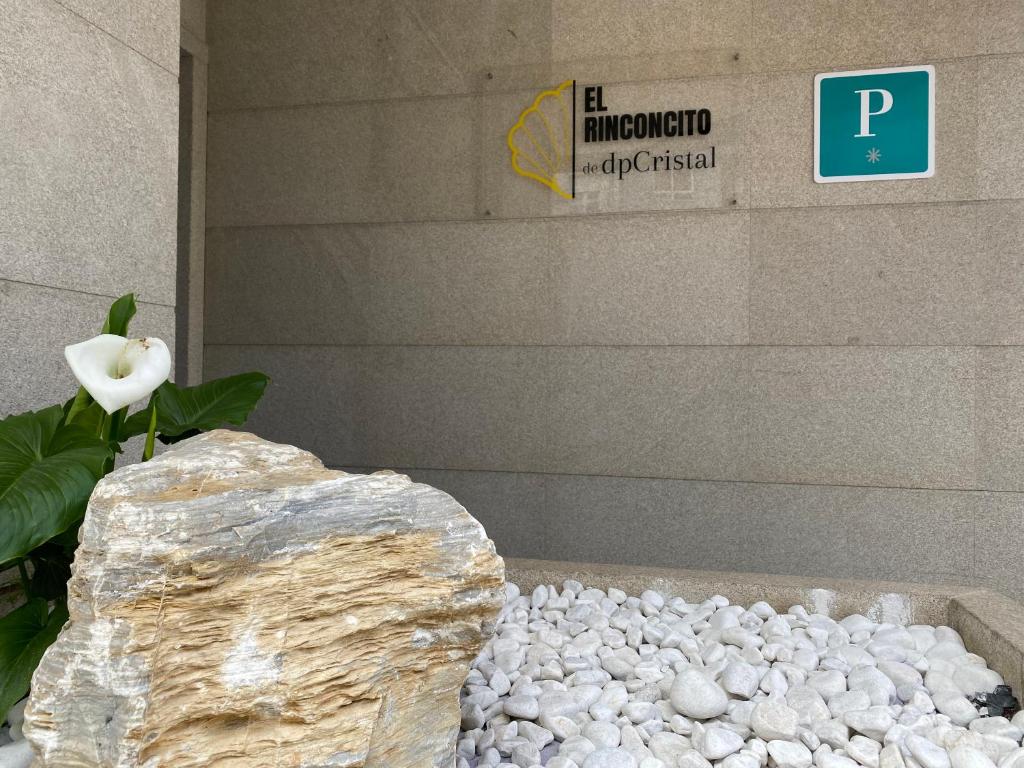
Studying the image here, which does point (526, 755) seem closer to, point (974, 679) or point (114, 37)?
point (974, 679)

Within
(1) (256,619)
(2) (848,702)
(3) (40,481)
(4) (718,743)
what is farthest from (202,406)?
(2) (848,702)

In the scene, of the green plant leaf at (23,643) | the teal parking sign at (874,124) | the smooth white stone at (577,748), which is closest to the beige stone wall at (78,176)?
the green plant leaf at (23,643)

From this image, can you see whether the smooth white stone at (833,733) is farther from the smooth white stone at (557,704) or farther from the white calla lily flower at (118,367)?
the white calla lily flower at (118,367)

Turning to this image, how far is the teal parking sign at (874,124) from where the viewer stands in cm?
323

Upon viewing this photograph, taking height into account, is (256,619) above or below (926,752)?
above

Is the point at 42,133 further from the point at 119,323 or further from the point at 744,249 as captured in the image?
the point at 744,249

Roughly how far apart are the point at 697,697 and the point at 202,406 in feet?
3.90

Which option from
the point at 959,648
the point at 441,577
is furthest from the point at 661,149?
the point at 441,577

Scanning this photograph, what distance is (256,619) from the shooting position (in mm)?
1074

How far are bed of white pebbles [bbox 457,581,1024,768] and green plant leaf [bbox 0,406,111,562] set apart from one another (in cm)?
79

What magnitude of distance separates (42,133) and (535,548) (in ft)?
7.89

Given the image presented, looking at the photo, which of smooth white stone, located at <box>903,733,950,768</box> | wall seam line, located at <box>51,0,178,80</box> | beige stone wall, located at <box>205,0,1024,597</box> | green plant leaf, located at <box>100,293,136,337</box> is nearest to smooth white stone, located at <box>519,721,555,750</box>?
smooth white stone, located at <box>903,733,950,768</box>

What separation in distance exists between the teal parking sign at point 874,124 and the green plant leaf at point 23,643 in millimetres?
3009

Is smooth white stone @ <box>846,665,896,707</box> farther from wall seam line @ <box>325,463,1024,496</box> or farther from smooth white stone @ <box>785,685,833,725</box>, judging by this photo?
wall seam line @ <box>325,463,1024,496</box>
